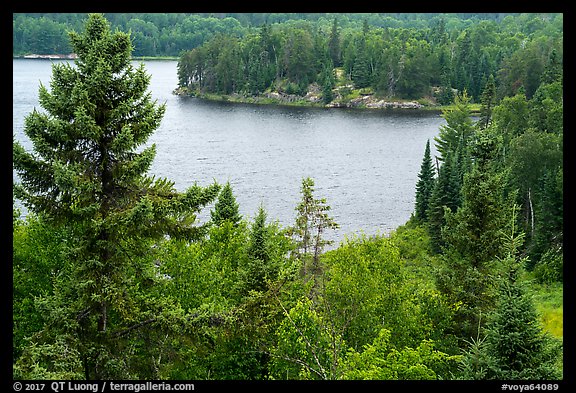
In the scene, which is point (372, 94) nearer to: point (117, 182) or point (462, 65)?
point (462, 65)

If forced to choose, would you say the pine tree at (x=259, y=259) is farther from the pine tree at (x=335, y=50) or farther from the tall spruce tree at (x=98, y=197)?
the pine tree at (x=335, y=50)

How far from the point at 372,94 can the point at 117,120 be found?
113 m

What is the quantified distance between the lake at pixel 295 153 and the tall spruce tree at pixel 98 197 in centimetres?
2579

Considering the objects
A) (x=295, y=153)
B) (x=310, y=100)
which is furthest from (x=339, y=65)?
(x=295, y=153)

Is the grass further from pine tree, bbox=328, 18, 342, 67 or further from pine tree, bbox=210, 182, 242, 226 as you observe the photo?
pine tree, bbox=328, 18, 342, 67

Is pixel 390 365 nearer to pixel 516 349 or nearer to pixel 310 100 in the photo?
pixel 516 349

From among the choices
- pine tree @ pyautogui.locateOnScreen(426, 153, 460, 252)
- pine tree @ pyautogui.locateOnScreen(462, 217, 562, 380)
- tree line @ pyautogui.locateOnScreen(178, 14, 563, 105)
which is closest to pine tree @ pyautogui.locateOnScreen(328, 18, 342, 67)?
tree line @ pyautogui.locateOnScreen(178, 14, 563, 105)

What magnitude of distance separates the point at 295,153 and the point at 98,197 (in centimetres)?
6046

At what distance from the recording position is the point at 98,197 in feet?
47.8

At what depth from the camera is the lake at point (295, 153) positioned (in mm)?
54312

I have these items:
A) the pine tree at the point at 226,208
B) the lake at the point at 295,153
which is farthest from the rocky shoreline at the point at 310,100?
the pine tree at the point at 226,208

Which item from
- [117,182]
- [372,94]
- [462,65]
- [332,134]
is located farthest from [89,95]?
[462,65]

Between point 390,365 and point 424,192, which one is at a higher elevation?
point 390,365

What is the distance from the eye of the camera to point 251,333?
1759cm
